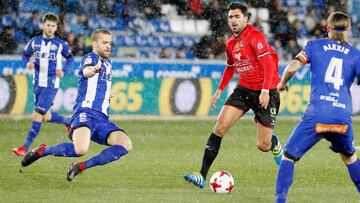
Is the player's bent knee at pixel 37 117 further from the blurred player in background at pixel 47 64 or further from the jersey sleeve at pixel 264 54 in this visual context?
the jersey sleeve at pixel 264 54

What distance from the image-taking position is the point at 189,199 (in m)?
9.14

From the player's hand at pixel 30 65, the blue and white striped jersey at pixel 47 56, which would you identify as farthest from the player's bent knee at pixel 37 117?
the player's hand at pixel 30 65

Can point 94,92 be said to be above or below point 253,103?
above

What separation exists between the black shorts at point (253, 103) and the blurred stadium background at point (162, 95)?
2.42 feet

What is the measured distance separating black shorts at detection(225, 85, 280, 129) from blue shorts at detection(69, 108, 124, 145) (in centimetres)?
151

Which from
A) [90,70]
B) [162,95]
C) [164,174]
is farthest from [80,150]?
[162,95]

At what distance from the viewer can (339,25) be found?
8070 mm

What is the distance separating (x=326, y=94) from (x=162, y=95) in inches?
454

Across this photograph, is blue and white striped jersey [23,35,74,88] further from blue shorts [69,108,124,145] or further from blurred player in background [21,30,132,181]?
blue shorts [69,108,124,145]

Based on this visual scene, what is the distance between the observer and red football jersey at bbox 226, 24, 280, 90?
33.5 feet

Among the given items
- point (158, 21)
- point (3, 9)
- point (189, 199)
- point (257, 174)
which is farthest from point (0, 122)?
point (189, 199)

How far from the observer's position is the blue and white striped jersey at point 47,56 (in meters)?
14.5

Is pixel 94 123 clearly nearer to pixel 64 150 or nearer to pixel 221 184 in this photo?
pixel 64 150

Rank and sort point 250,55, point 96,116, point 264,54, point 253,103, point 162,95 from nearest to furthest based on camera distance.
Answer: point 96,116 < point 264,54 < point 250,55 < point 253,103 < point 162,95
